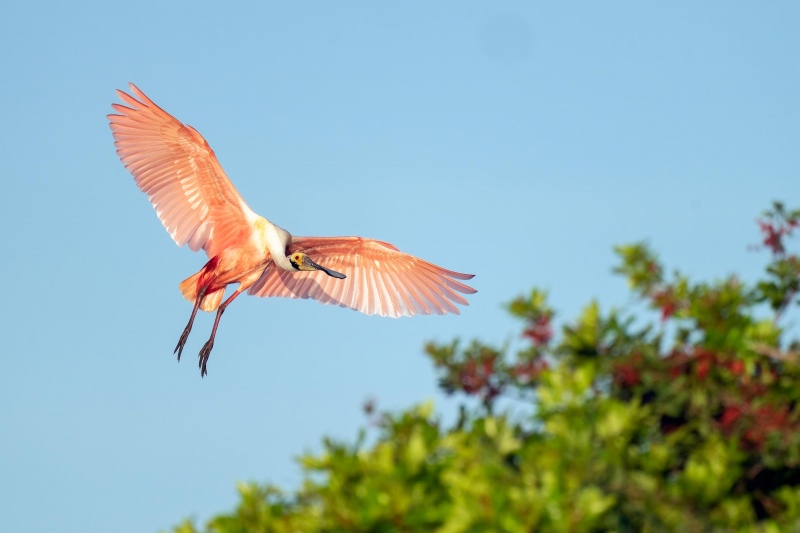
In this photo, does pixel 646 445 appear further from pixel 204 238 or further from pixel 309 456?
pixel 204 238

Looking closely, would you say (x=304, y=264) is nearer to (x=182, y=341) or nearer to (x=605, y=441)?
(x=182, y=341)

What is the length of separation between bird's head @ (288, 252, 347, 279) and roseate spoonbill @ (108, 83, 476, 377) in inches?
0.6

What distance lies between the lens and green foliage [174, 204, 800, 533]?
16.6 feet

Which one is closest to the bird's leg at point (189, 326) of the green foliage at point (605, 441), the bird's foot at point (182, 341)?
the bird's foot at point (182, 341)

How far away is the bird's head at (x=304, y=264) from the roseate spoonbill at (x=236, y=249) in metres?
0.01

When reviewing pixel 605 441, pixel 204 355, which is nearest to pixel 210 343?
pixel 204 355

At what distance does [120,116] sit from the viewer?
→ 13203 mm

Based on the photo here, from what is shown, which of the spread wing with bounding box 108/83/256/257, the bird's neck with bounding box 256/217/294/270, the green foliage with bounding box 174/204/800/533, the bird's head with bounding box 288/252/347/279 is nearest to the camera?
the green foliage with bounding box 174/204/800/533

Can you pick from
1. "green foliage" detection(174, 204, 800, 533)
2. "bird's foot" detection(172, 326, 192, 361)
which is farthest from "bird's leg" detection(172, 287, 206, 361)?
"green foliage" detection(174, 204, 800, 533)

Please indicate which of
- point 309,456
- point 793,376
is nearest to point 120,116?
point 309,456

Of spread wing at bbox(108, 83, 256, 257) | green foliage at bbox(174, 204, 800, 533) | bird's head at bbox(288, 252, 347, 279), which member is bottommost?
green foliage at bbox(174, 204, 800, 533)

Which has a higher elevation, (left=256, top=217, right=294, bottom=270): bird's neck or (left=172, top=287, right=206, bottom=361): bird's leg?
(left=256, top=217, right=294, bottom=270): bird's neck

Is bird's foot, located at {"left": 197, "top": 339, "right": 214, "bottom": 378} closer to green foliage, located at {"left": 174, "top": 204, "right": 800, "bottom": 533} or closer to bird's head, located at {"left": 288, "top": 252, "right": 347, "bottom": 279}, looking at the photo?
bird's head, located at {"left": 288, "top": 252, "right": 347, "bottom": 279}

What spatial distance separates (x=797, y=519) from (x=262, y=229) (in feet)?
32.0
